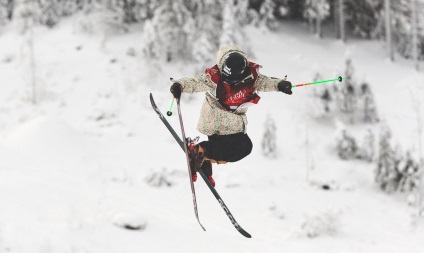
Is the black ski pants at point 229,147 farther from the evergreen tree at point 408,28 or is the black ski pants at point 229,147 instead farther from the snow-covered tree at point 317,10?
the snow-covered tree at point 317,10

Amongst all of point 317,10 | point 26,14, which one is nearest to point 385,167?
point 317,10

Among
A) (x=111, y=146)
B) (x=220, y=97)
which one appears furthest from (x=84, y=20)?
(x=220, y=97)

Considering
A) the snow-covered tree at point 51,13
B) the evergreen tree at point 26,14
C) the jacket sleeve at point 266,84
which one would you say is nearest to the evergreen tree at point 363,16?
the snow-covered tree at point 51,13

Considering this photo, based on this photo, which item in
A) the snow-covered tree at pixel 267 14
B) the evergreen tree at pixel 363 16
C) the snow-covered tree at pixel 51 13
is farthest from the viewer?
the evergreen tree at pixel 363 16

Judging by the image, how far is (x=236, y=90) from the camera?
4.47m

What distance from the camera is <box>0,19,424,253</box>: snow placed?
10219 millimetres

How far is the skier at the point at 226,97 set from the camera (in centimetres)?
429

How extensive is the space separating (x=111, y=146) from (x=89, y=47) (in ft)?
31.9

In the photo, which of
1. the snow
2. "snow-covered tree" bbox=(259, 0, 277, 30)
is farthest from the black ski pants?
"snow-covered tree" bbox=(259, 0, 277, 30)

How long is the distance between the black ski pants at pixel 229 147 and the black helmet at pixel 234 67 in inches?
27.9

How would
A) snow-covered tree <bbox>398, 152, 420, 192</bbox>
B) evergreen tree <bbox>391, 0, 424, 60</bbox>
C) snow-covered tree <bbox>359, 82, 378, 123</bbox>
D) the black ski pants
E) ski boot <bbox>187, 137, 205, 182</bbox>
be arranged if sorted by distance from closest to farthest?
the black ski pants
ski boot <bbox>187, 137, 205, 182</bbox>
snow-covered tree <bbox>398, 152, 420, 192</bbox>
snow-covered tree <bbox>359, 82, 378, 123</bbox>
evergreen tree <bbox>391, 0, 424, 60</bbox>

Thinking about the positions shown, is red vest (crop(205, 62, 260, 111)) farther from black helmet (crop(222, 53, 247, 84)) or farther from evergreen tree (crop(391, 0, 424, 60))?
evergreen tree (crop(391, 0, 424, 60))

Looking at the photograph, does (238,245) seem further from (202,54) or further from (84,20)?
(84,20)

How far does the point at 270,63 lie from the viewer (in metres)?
23.9
